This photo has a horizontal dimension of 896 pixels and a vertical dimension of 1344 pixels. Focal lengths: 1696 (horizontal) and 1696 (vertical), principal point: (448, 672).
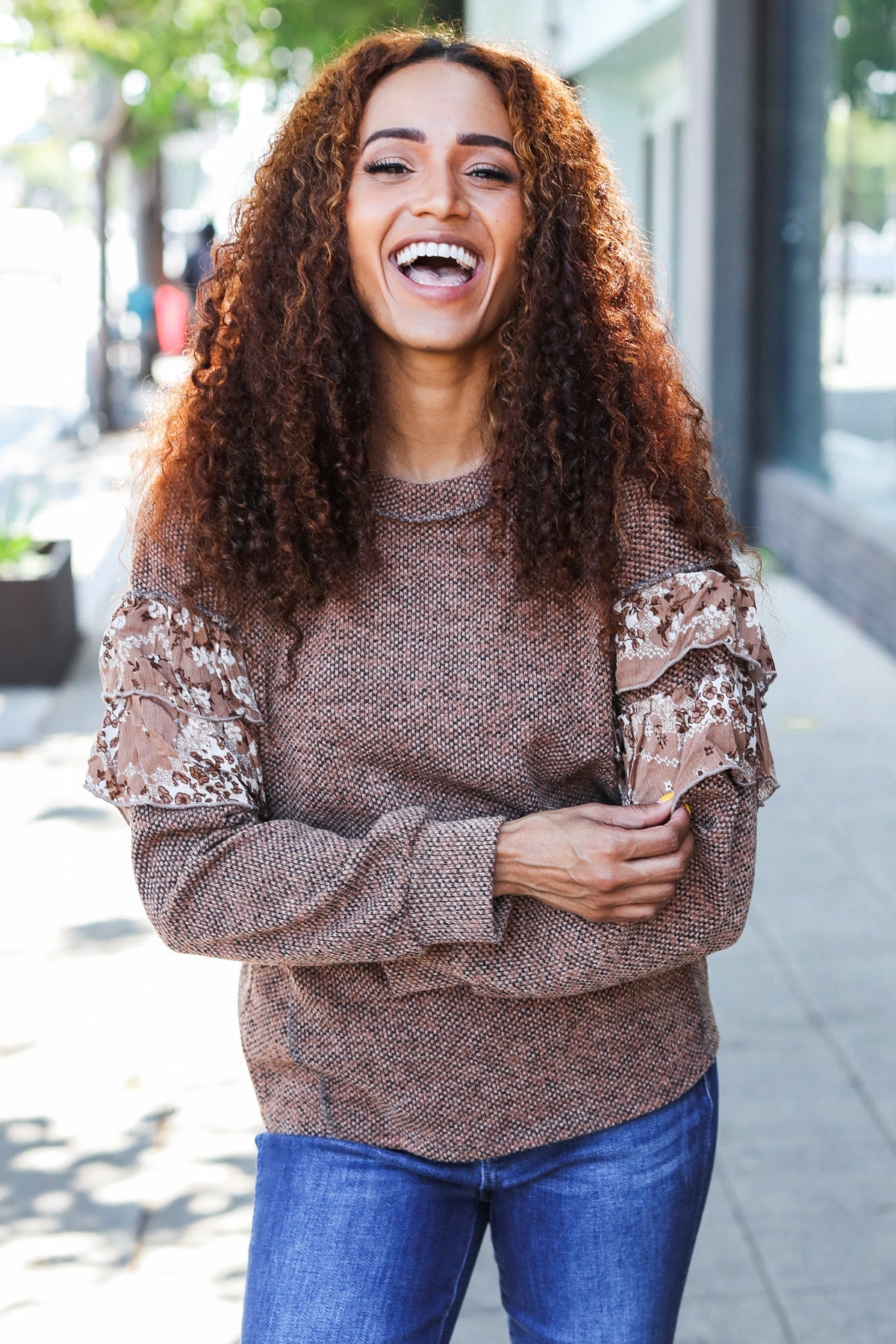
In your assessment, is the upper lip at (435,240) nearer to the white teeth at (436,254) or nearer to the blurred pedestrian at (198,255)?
the white teeth at (436,254)

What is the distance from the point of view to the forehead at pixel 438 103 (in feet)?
6.47

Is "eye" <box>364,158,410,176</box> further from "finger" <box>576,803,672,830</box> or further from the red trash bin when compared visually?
the red trash bin

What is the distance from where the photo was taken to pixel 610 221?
2111 millimetres

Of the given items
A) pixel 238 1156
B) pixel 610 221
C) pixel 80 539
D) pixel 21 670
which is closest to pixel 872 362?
pixel 21 670

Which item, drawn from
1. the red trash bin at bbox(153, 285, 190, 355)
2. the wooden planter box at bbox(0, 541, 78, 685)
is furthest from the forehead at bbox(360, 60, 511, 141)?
the red trash bin at bbox(153, 285, 190, 355)

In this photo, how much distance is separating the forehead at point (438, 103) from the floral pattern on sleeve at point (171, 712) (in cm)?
62

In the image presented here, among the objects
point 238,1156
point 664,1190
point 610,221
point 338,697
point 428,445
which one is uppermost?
point 610,221

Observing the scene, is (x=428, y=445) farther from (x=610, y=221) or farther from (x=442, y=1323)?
(x=442, y=1323)

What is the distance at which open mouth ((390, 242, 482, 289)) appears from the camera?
6.40ft

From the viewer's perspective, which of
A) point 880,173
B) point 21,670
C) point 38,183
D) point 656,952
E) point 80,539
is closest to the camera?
point 656,952

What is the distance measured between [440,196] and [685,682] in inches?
24.5

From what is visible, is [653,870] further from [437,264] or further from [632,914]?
[437,264]

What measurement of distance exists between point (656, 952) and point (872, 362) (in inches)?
299

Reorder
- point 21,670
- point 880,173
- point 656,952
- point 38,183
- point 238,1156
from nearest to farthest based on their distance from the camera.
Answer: point 656,952 → point 238,1156 → point 21,670 → point 880,173 → point 38,183
